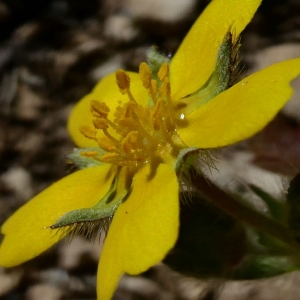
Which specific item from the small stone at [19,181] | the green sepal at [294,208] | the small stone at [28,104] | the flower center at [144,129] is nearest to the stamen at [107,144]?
the flower center at [144,129]

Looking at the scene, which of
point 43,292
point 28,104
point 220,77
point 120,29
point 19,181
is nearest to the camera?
point 220,77

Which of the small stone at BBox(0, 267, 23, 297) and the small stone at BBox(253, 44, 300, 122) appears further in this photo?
the small stone at BBox(253, 44, 300, 122)

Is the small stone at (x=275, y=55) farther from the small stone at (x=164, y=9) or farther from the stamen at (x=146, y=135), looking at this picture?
the stamen at (x=146, y=135)

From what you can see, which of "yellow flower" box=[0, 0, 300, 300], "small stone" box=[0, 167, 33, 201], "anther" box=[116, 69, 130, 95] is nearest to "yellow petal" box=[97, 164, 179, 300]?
"yellow flower" box=[0, 0, 300, 300]

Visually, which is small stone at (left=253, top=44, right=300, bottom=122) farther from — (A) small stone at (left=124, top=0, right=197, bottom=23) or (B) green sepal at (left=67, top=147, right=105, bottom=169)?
(B) green sepal at (left=67, top=147, right=105, bottom=169)

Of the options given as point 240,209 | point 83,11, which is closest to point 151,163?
point 240,209

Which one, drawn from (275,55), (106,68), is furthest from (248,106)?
(106,68)

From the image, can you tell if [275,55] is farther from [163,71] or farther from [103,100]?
[163,71]
